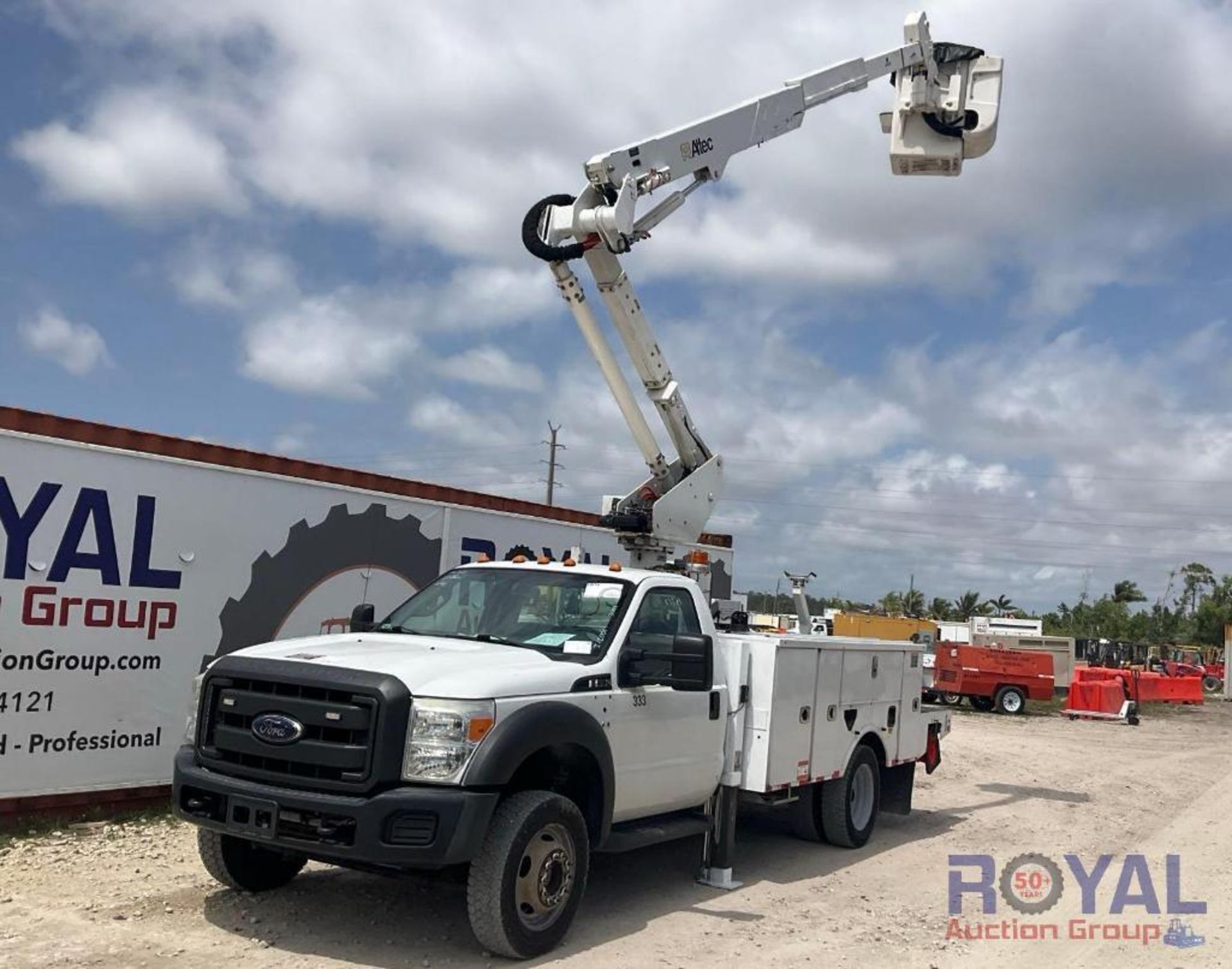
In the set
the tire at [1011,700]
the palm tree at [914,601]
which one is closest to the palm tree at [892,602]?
the palm tree at [914,601]

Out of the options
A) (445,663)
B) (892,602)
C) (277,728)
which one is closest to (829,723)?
(445,663)

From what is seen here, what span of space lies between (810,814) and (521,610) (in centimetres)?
356

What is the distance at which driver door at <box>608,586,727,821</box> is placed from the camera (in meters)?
6.66

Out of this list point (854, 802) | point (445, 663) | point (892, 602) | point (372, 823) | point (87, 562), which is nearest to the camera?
point (372, 823)

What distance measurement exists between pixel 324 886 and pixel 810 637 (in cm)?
388

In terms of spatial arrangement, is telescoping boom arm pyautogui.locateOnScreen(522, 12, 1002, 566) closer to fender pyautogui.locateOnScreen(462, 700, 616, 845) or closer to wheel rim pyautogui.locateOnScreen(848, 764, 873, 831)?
wheel rim pyautogui.locateOnScreen(848, 764, 873, 831)

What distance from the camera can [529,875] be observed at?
19.3 feet

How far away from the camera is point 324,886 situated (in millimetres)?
7094

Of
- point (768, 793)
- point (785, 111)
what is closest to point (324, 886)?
point (768, 793)

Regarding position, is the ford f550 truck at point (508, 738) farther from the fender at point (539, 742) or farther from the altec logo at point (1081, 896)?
the altec logo at point (1081, 896)

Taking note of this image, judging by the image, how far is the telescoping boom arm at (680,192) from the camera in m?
9.52

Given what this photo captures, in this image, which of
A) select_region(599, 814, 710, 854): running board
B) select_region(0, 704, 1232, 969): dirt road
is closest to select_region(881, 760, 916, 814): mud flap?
select_region(0, 704, 1232, 969): dirt road

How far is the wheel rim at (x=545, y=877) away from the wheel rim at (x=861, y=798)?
13.1 feet

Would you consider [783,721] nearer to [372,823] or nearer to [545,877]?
[545,877]
